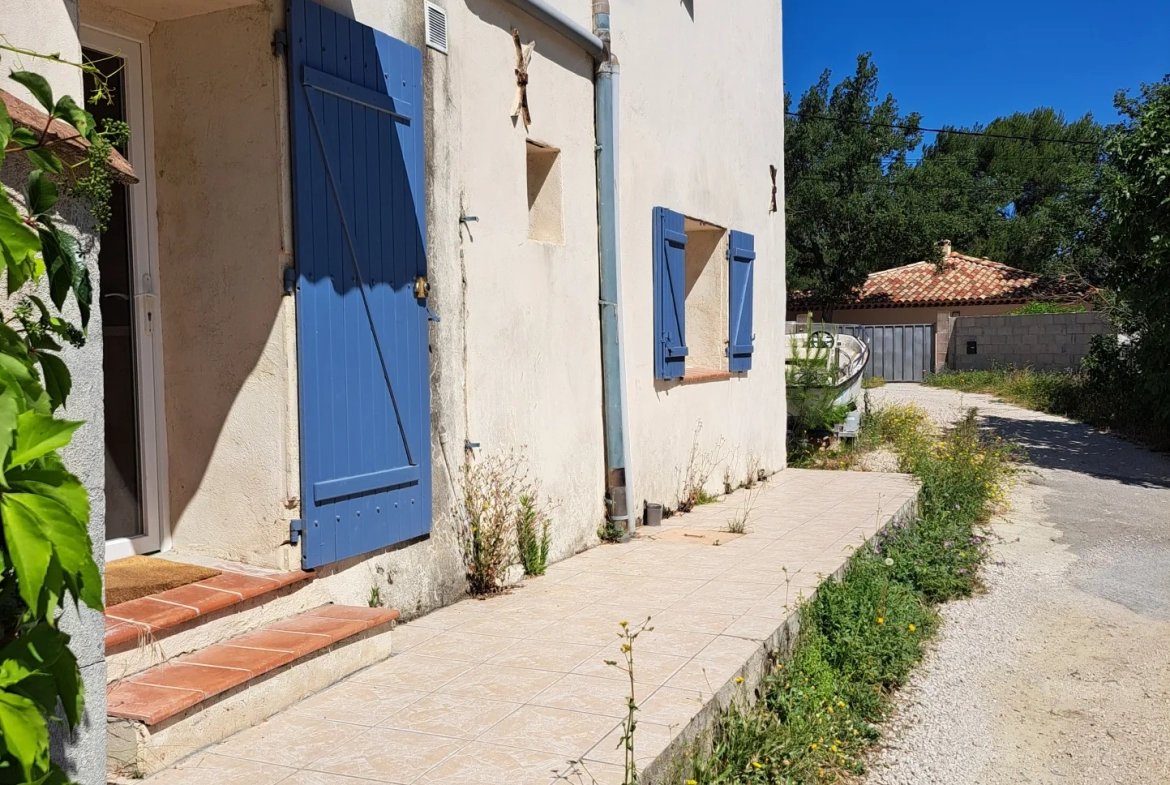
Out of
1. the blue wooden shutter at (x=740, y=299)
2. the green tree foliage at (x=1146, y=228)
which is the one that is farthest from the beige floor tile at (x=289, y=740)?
the green tree foliage at (x=1146, y=228)

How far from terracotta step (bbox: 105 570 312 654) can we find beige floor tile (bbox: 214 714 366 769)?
1.51 feet

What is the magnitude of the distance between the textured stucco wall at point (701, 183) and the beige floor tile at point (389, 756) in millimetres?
3872

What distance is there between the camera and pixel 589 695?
363 centimetres

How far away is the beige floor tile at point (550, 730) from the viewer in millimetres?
3176

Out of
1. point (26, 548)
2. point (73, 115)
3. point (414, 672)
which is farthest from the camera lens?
point (414, 672)

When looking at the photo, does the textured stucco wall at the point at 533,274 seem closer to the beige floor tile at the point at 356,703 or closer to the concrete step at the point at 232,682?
the concrete step at the point at 232,682

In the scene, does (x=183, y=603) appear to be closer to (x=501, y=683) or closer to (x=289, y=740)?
(x=289, y=740)

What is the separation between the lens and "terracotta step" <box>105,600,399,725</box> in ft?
9.98

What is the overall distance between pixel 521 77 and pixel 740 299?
380 centimetres

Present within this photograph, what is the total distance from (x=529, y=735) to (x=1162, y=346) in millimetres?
12780

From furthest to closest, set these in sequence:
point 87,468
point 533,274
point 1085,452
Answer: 1. point 1085,452
2. point 533,274
3. point 87,468

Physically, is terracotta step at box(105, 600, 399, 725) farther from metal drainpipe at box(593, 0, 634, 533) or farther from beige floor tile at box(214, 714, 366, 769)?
metal drainpipe at box(593, 0, 634, 533)

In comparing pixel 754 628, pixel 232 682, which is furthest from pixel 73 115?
pixel 754 628

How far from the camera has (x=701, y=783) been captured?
324 centimetres
